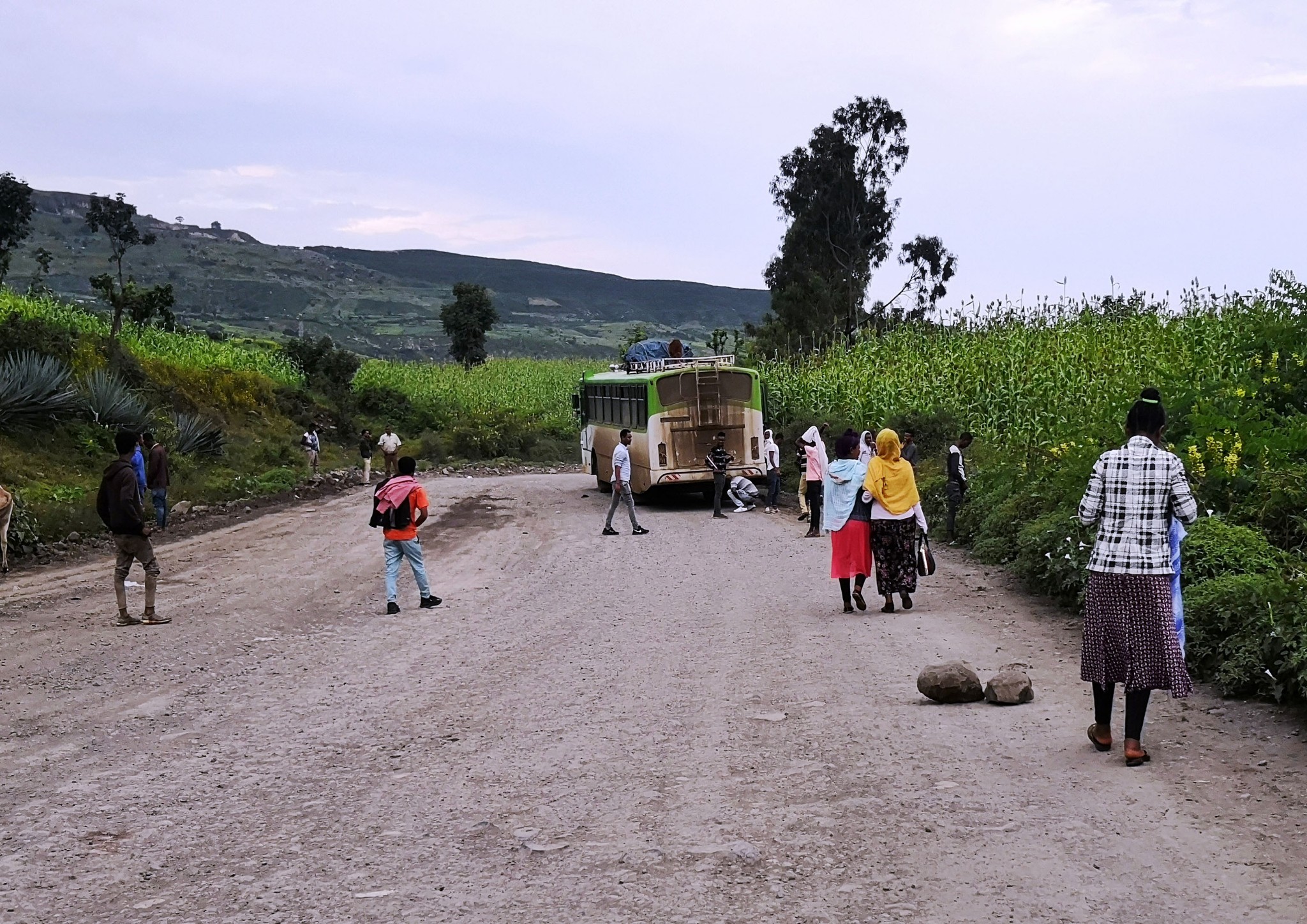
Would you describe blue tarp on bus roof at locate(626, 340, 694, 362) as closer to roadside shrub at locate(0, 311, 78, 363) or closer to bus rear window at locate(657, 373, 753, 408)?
bus rear window at locate(657, 373, 753, 408)

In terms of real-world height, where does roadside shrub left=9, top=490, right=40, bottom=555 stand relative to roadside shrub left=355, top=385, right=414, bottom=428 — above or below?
below

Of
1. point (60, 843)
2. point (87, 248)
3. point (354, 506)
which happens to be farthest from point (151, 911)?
point (87, 248)

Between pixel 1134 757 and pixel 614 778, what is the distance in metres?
2.81

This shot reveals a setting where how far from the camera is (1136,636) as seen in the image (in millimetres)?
7004

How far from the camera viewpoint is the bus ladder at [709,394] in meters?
26.7

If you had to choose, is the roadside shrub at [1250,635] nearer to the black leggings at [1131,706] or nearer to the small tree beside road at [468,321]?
the black leggings at [1131,706]

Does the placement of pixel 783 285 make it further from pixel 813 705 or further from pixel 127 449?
pixel 813 705

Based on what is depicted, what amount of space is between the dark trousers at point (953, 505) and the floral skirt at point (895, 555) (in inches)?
268

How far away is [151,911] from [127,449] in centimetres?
899

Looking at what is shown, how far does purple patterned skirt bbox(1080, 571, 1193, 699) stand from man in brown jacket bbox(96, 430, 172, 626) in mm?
9868

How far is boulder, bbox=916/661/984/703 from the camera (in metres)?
8.88

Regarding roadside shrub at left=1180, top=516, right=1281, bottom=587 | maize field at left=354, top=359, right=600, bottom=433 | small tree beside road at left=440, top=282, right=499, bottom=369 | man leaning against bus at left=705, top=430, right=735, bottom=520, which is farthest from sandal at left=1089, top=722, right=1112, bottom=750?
small tree beside road at left=440, top=282, right=499, bottom=369

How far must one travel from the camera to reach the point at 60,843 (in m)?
6.24

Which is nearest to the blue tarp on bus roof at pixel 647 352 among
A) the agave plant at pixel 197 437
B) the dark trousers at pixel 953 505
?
the agave plant at pixel 197 437
